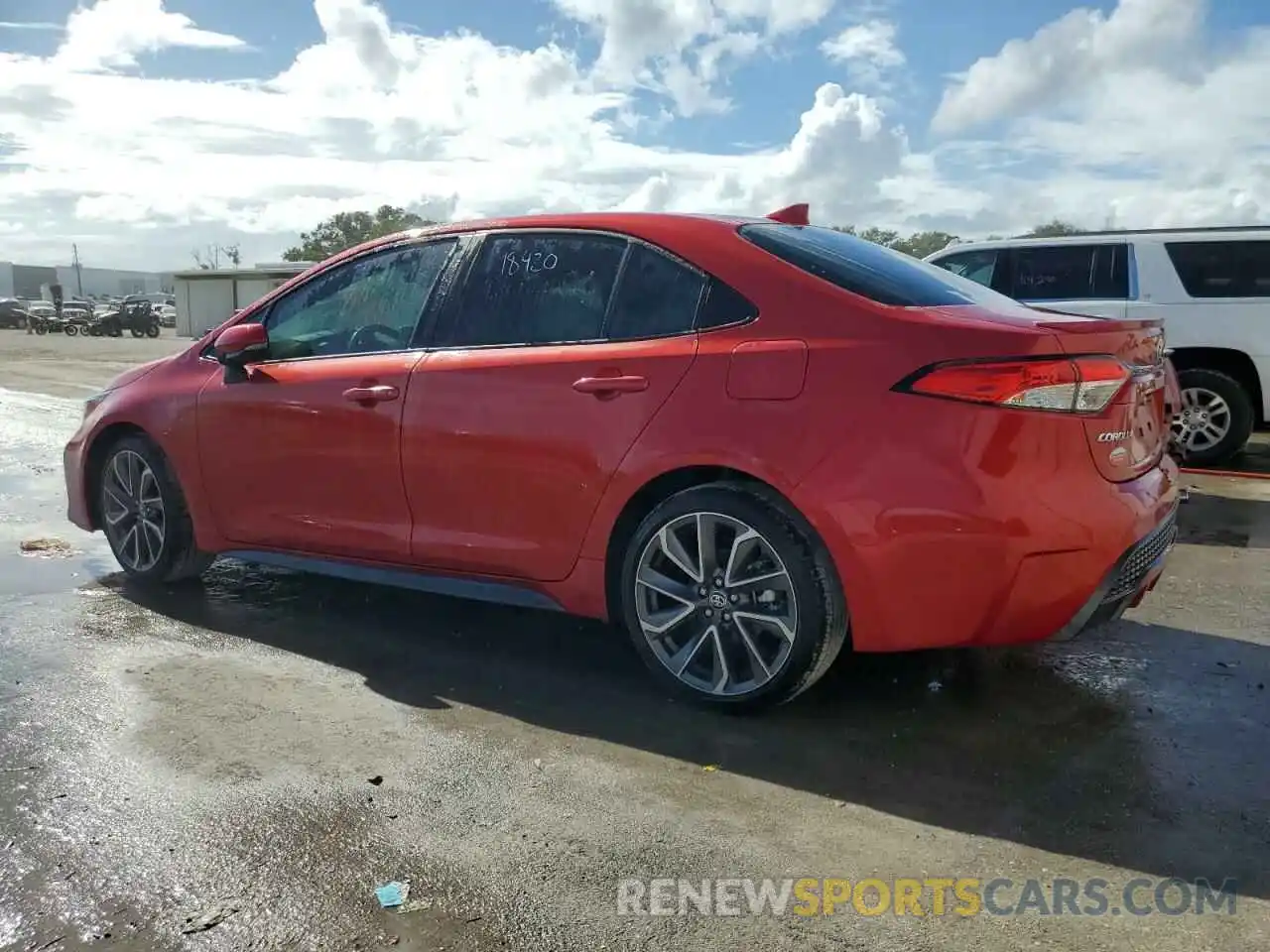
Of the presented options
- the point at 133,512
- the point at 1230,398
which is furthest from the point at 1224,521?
the point at 133,512

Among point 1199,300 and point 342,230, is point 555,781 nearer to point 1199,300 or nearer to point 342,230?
point 1199,300

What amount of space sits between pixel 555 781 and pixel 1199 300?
292 inches

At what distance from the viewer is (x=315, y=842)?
9.45 feet

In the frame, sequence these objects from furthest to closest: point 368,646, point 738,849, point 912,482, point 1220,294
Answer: point 1220,294
point 368,646
point 912,482
point 738,849

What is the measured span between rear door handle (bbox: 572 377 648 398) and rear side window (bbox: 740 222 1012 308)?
0.62 metres

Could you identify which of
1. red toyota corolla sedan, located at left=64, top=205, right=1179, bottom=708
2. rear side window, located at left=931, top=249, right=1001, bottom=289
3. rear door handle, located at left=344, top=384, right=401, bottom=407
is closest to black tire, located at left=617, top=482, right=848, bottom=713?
red toyota corolla sedan, located at left=64, top=205, right=1179, bottom=708

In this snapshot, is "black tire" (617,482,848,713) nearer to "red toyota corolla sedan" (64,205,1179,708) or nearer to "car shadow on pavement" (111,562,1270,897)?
"red toyota corolla sedan" (64,205,1179,708)

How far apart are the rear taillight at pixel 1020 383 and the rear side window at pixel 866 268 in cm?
34

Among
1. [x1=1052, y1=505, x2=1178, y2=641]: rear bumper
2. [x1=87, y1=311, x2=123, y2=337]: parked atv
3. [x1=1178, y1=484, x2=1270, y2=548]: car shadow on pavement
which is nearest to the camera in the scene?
[x1=1052, y1=505, x2=1178, y2=641]: rear bumper

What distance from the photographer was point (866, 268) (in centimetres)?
379

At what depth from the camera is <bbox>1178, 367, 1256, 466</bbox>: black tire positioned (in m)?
8.62

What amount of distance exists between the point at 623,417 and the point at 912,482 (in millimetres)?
977

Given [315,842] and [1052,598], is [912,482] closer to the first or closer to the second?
[1052,598]

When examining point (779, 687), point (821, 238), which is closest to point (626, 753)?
point (779, 687)
